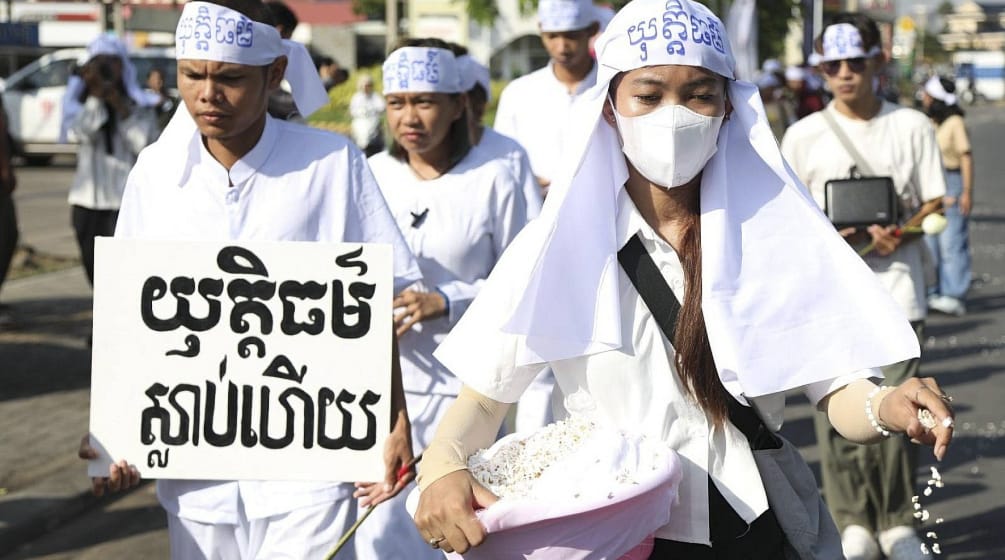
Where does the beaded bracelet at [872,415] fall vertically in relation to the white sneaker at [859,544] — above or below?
above

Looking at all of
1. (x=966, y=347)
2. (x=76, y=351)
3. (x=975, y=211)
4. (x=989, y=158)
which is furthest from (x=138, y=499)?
(x=989, y=158)

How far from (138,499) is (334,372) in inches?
154

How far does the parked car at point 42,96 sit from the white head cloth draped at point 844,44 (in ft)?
68.2

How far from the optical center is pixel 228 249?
368cm

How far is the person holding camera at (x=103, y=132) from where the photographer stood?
10484mm

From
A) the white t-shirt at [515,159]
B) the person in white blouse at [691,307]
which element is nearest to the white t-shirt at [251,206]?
the person in white blouse at [691,307]

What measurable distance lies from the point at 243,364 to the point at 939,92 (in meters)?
10.0

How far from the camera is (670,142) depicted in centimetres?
282

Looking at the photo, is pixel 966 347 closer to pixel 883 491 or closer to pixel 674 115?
pixel 883 491

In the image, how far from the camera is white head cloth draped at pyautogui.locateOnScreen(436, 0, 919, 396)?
111 inches

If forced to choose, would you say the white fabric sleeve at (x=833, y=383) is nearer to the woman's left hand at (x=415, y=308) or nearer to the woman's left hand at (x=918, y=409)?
the woman's left hand at (x=918, y=409)

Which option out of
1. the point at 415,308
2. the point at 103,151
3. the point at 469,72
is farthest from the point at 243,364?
the point at 103,151

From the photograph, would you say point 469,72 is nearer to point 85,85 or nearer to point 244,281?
point 244,281

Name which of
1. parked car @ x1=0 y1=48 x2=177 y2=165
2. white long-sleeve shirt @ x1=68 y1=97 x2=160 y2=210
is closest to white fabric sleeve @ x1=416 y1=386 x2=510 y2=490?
white long-sleeve shirt @ x1=68 y1=97 x2=160 y2=210
